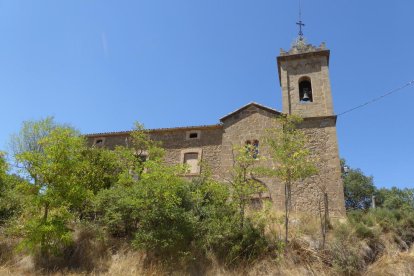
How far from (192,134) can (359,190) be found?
19.6 m

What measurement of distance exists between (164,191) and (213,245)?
2468 mm

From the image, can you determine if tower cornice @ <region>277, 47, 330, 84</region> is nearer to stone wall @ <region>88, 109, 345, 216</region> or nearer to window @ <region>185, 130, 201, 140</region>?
stone wall @ <region>88, 109, 345, 216</region>

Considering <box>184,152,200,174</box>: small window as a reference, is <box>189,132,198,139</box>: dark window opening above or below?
above

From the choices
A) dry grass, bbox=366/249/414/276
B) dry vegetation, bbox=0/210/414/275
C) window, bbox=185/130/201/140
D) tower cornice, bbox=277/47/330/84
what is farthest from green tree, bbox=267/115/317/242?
tower cornice, bbox=277/47/330/84

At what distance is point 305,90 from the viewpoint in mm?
19500

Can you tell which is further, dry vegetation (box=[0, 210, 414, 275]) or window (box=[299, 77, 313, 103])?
window (box=[299, 77, 313, 103])

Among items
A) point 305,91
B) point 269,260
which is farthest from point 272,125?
point 269,260

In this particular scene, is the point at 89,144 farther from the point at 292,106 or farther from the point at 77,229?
the point at 292,106

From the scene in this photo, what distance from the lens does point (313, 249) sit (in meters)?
12.0

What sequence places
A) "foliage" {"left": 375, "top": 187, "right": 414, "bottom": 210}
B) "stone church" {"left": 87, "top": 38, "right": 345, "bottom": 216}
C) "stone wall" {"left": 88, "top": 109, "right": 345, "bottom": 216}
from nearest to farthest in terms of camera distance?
"stone wall" {"left": 88, "top": 109, "right": 345, "bottom": 216} → "stone church" {"left": 87, "top": 38, "right": 345, "bottom": 216} → "foliage" {"left": 375, "top": 187, "right": 414, "bottom": 210}

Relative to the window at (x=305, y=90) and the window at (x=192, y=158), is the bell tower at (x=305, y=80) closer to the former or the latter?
the window at (x=305, y=90)

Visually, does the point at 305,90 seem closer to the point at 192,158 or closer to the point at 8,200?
the point at 192,158

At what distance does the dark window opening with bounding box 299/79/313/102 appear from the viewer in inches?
750

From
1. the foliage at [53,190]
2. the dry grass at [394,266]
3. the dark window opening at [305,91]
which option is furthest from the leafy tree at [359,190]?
the foliage at [53,190]
